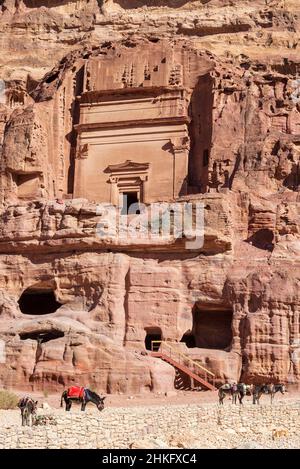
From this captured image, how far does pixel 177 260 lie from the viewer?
35.2 metres

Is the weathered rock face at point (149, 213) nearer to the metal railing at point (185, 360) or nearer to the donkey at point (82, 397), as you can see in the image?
the metal railing at point (185, 360)

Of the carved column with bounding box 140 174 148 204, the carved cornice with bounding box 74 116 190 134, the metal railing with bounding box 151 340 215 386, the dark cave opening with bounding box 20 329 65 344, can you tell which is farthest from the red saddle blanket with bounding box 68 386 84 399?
the carved cornice with bounding box 74 116 190 134

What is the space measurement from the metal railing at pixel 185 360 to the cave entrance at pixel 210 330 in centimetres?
149

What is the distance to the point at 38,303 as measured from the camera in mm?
38750

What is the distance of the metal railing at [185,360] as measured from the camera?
107 feet

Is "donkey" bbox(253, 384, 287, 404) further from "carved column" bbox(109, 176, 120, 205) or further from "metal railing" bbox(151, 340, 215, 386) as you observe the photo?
"carved column" bbox(109, 176, 120, 205)

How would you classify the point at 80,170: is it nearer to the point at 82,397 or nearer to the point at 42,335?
the point at 42,335

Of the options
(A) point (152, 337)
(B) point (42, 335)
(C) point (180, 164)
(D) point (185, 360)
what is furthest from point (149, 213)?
(B) point (42, 335)

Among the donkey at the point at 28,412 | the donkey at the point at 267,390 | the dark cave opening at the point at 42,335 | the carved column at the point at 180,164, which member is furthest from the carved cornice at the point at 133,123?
the donkey at the point at 28,412

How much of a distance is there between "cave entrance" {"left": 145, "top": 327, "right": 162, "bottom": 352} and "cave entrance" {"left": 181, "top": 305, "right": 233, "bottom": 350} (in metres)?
1.15

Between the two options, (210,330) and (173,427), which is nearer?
(173,427)

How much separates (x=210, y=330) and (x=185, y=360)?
9.37 ft

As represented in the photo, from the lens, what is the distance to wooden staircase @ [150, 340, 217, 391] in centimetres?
3250

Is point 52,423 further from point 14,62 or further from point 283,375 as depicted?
point 14,62
